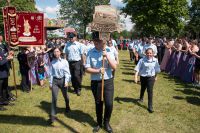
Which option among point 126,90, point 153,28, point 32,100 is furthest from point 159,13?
point 32,100

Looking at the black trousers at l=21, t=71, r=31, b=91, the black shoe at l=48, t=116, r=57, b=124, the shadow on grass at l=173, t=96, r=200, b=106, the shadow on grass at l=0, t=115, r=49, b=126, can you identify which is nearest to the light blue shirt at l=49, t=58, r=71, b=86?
the black shoe at l=48, t=116, r=57, b=124

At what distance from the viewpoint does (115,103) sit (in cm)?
1030

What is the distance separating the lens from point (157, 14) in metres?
44.1

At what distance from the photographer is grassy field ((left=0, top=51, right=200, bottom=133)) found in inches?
311

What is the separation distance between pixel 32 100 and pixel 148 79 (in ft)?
13.7

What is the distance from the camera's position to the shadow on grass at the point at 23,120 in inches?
325

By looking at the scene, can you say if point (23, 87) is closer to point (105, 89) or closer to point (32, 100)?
point (32, 100)

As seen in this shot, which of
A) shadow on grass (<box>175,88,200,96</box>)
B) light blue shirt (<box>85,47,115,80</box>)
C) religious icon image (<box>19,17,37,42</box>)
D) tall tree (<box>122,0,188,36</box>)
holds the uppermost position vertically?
tall tree (<box>122,0,188,36</box>)

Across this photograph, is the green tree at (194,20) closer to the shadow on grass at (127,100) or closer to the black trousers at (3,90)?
the shadow on grass at (127,100)

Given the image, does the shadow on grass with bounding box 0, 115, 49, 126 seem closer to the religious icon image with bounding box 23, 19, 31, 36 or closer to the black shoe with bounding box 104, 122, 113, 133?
the black shoe with bounding box 104, 122, 113, 133

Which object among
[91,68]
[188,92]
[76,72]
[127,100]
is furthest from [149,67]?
[188,92]

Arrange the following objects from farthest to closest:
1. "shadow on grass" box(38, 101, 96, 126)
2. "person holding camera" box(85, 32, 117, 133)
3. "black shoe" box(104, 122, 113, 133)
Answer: "shadow on grass" box(38, 101, 96, 126), "black shoe" box(104, 122, 113, 133), "person holding camera" box(85, 32, 117, 133)

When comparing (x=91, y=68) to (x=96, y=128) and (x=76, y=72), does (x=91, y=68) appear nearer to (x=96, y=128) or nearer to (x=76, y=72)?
(x=96, y=128)

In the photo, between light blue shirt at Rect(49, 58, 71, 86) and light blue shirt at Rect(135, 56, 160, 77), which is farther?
light blue shirt at Rect(135, 56, 160, 77)
